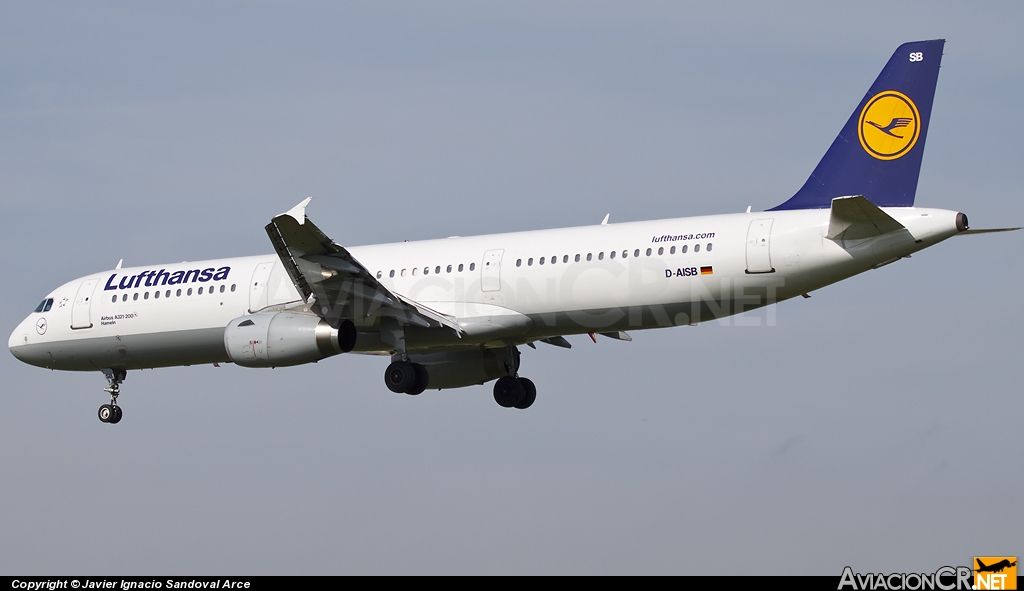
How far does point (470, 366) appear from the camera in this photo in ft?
111

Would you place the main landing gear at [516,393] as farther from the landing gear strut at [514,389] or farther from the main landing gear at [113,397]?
the main landing gear at [113,397]

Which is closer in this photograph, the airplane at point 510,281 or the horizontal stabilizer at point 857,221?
the horizontal stabilizer at point 857,221

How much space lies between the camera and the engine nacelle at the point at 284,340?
1148 inches

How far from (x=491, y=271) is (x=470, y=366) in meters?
4.48

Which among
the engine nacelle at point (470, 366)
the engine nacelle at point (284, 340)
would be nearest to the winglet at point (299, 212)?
the engine nacelle at point (284, 340)

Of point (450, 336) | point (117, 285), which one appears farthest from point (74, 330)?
point (450, 336)

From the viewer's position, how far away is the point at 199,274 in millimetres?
33031

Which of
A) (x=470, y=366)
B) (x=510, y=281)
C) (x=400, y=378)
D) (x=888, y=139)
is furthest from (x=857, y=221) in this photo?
(x=470, y=366)

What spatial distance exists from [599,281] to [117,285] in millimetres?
12192

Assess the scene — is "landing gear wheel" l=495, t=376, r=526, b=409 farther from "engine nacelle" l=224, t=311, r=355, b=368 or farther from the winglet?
the winglet

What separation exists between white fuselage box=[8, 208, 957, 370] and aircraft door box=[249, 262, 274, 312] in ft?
0.10

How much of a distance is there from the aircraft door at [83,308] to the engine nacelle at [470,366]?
25.2 ft

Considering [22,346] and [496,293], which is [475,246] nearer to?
[496,293]

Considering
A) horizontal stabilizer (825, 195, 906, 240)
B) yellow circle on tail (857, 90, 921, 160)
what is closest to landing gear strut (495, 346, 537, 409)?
horizontal stabilizer (825, 195, 906, 240)
